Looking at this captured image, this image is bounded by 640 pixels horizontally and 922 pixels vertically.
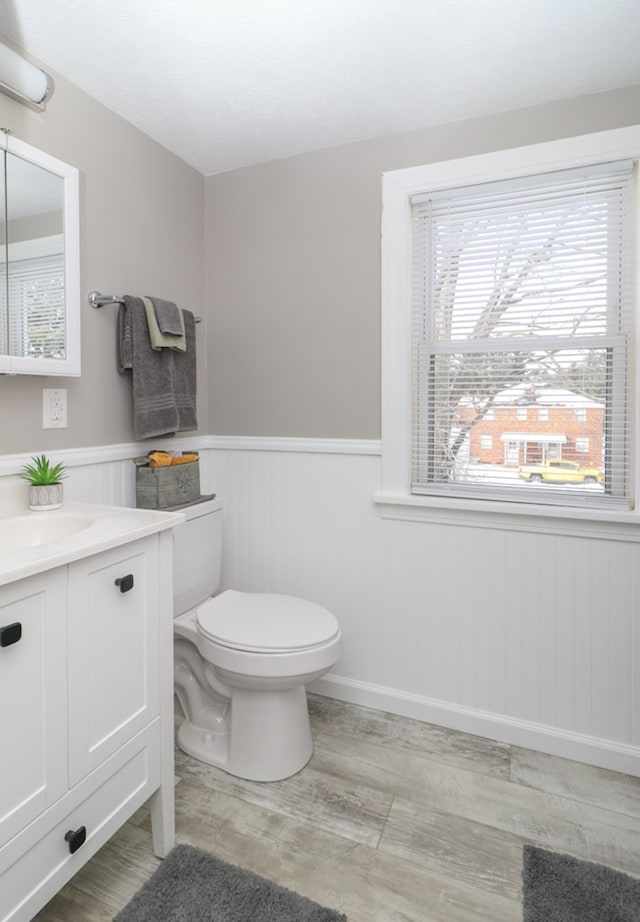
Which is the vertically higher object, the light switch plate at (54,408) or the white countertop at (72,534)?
the light switch plate at (54,408)

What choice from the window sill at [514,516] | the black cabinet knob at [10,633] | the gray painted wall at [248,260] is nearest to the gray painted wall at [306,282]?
the gray painted wall at [248,260]

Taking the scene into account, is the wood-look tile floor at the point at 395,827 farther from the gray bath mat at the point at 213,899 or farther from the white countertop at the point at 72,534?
the white countertop at the point at 72,534

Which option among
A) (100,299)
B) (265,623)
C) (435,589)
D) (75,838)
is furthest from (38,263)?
(435,589)

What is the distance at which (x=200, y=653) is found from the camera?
68.8 inches

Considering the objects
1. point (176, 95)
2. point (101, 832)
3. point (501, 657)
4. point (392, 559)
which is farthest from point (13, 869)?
point (176, 95)

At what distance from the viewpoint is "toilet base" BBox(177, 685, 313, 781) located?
1.67 meters

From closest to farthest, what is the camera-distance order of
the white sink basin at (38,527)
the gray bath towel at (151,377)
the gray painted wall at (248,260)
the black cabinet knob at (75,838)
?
the black cabinet knob at (75,838) < the white sink basin at (38,527) < the gray painted wall at (248,260) < the gray bath towel at (151,377)

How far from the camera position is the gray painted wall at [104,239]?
1.54 meters

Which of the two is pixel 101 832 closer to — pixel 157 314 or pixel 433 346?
pixel 157 314

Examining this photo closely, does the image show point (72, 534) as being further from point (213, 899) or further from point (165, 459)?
point (213, 899)

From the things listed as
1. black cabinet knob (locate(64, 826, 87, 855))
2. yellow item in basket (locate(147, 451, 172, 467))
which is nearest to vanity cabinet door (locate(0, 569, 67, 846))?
black cabinet knob (locate(64, 826, 87, 855))

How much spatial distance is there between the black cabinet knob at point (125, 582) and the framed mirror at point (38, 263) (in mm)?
673

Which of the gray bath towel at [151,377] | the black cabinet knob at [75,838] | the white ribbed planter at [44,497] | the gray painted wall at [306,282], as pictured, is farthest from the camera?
the gray painted wall at [306,282]

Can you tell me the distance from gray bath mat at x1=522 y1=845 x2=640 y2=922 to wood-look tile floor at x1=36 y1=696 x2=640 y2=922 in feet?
0.11
